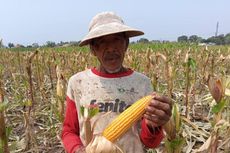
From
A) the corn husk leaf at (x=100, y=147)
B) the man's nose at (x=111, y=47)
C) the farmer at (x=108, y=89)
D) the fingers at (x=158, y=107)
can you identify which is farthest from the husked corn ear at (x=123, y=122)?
the man's nose at (x=111, y=47)

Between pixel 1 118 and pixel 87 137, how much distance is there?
0.39 m

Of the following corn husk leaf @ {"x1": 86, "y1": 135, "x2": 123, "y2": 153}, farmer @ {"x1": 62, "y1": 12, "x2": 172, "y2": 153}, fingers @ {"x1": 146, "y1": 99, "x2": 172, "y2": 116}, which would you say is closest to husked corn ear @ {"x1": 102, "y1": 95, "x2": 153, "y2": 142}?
fingers @ {"x1": 146, "y1": 99, "x2": 172, "y2": 116}

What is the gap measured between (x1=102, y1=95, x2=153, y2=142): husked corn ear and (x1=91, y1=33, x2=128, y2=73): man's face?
47 centimetres

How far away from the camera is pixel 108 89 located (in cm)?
202

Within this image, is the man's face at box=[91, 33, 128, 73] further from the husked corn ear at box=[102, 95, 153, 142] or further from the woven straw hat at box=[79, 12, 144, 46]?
the husked corn ear at box=[102, 95, 153, 142]

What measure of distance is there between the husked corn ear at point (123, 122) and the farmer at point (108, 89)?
0.35m

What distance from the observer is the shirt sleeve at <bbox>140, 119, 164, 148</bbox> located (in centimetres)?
187

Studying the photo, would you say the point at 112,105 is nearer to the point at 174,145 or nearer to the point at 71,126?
the point at 71,126

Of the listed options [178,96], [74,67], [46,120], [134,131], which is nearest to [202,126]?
[178,96]

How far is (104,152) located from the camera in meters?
1.09

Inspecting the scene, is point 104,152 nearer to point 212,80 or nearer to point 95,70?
point 212,80

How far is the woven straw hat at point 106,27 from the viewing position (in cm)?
183

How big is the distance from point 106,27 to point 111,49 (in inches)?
4.6

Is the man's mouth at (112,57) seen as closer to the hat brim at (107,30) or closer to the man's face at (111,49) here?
the man's face at (111,49)
